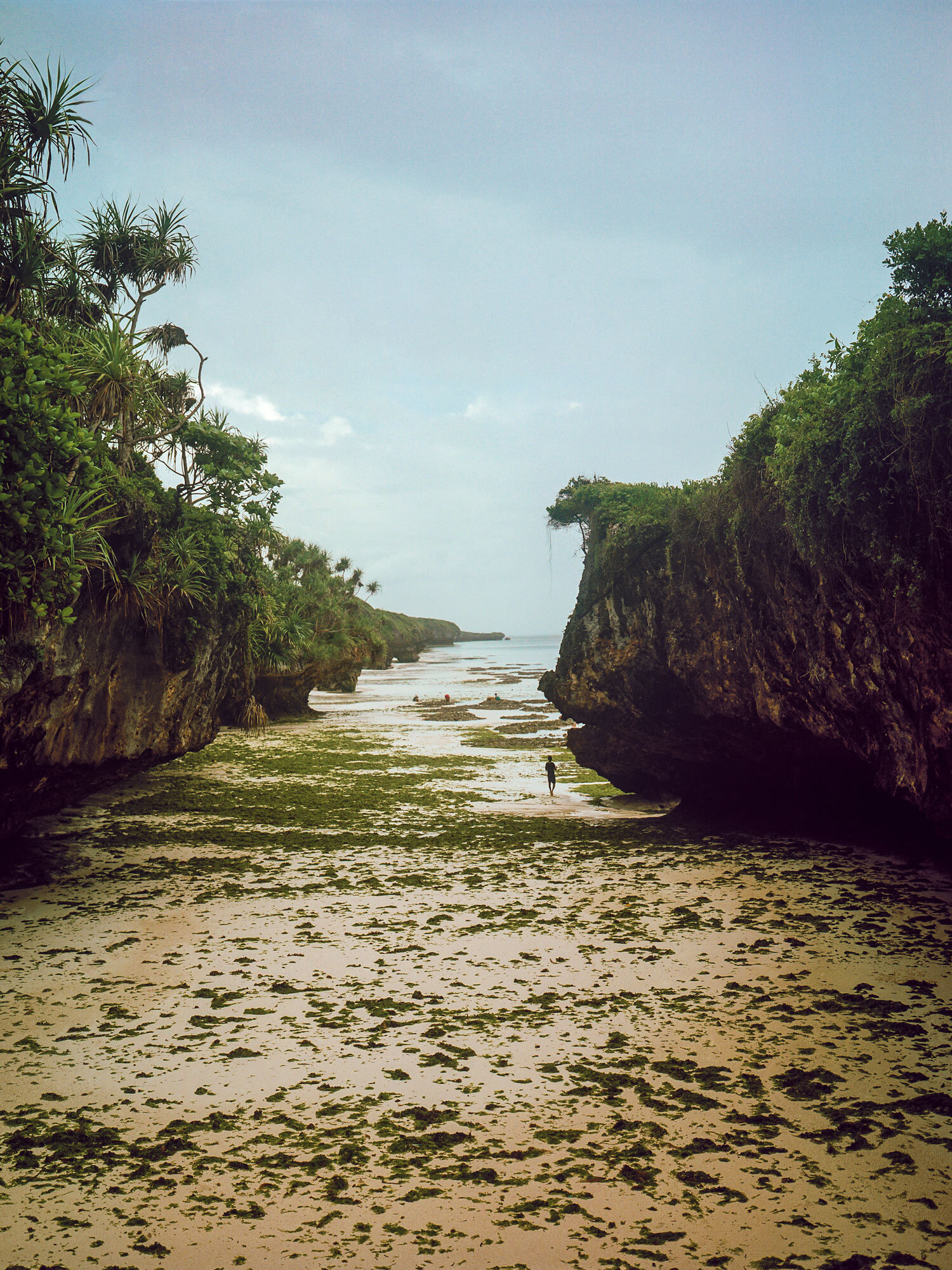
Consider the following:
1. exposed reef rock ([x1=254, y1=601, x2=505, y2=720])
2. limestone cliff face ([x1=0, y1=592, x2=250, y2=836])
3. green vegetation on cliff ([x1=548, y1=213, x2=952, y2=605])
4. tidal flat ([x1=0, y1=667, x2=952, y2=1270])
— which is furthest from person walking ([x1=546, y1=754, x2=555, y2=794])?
exposed reef rock ([x1=254, y1=601, x2=505, y2=720])

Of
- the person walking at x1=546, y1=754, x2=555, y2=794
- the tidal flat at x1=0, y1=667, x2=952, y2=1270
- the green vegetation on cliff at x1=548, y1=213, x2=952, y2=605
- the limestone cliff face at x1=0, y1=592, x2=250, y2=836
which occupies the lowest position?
the tidal flat at x1=0, y1=667, x2=952, y2=1270

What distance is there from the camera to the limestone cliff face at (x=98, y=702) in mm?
11148

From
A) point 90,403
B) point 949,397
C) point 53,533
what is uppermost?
point 90,403

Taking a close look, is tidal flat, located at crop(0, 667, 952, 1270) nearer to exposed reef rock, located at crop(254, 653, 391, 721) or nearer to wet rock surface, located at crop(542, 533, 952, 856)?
wet rock surface, located at crop(542, 533, 952, 856)

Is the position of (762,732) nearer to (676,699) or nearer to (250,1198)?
(676,699)

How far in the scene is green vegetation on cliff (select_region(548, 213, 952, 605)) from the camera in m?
8.42

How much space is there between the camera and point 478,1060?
6.80 m

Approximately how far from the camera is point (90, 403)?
12055 mm

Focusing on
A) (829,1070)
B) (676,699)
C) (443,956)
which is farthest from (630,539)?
(829,1070)

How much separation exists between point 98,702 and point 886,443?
12.8m

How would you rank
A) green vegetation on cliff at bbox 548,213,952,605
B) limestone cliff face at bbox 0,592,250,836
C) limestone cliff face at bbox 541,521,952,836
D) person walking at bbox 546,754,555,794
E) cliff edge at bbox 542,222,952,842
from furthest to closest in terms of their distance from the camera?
person walking at bbox 546,754,555,794
limestone cliff face at bbox 0,592,250,836
limestone cliff face at bbox 541,521,952,836
cliff edge at bbox 542,222,952,842
green vegetation on cliff at bbox 548,213,952,605

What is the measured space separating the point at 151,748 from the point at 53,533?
7.18 m

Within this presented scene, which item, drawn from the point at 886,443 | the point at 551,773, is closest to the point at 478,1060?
the point at 886,443

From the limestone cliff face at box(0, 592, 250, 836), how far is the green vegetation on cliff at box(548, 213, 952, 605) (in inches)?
421
